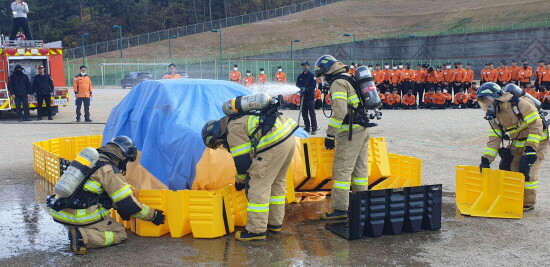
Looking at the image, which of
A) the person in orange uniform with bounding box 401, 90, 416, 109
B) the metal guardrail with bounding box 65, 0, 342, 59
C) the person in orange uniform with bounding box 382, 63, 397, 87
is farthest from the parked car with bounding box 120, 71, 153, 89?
the person in orange uniform with bounding box 401, 90, 416, 109

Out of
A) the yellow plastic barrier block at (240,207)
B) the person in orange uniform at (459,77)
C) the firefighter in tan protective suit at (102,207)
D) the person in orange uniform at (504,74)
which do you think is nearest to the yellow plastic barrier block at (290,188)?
the yellow plastic barrier block at (240,207)

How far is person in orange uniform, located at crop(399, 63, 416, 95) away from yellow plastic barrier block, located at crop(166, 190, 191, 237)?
17784mm

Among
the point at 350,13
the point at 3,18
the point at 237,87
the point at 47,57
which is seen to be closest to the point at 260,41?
the point at 350,13

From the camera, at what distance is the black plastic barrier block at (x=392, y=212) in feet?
19.6

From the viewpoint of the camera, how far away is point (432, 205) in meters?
6.32

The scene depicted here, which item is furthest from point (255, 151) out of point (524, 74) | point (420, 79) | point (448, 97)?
point (524, 74)

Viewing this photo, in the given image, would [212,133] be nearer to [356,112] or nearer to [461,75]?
[356,112]

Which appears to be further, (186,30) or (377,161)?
(186,30)

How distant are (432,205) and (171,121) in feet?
10.9

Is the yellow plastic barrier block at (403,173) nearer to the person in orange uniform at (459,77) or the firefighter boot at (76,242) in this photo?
the firefighter boot at (76,242)

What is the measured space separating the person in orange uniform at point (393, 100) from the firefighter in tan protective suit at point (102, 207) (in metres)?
17.3

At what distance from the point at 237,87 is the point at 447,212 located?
11.0 ft

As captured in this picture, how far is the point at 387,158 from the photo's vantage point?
772 centimetres

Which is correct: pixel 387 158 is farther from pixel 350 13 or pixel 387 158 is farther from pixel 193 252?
pixel 350 13
